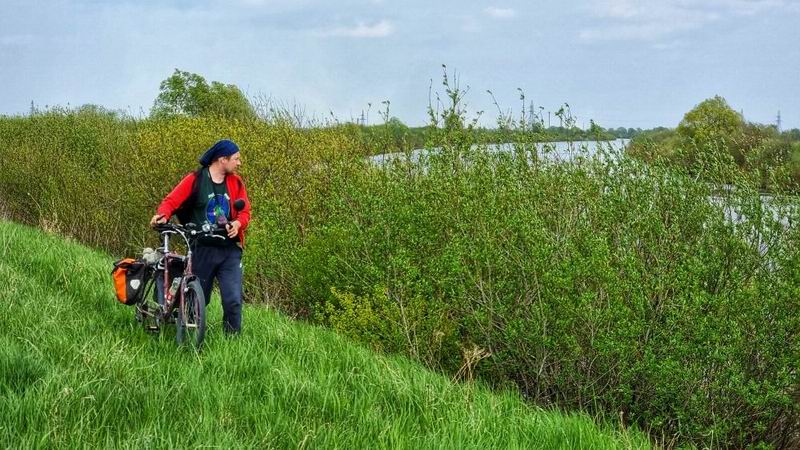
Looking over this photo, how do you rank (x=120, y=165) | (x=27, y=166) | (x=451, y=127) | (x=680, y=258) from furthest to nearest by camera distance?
(x=27, y=166)
(x=120, y=165)
(x=451, y=127)
(x=680, y=258)

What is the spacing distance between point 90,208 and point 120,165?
1460mm

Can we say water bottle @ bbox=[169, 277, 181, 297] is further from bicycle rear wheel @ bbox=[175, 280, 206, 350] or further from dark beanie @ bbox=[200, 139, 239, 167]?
dark beanie @ bbox=[200, 139, 239, 167]

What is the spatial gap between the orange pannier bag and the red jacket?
1.78ft

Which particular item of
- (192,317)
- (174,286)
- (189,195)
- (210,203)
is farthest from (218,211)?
(192,317)

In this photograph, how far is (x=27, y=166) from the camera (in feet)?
65.4

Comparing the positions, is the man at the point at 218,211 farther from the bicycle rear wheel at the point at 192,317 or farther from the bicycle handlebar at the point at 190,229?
the bicycle rear wheel at the point at 192,317

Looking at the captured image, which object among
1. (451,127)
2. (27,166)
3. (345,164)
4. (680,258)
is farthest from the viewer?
(27,166)

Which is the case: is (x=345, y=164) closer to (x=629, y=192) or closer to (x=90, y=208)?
(x=629, y=192)

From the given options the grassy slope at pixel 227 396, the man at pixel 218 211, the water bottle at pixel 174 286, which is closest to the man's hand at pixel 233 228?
the man at pixel 218 211

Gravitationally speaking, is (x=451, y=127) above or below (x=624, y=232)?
above

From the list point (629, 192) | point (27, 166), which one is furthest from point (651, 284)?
point (27, 166)

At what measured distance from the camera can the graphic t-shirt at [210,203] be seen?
22.0ft

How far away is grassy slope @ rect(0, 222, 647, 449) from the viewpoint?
4.44 m

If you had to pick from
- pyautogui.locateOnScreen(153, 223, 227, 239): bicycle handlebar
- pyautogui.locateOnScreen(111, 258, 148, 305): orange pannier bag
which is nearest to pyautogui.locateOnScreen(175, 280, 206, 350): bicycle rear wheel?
pyautogui.locateOnScreen(153, 223, 227, 239): bicycle handlebar
